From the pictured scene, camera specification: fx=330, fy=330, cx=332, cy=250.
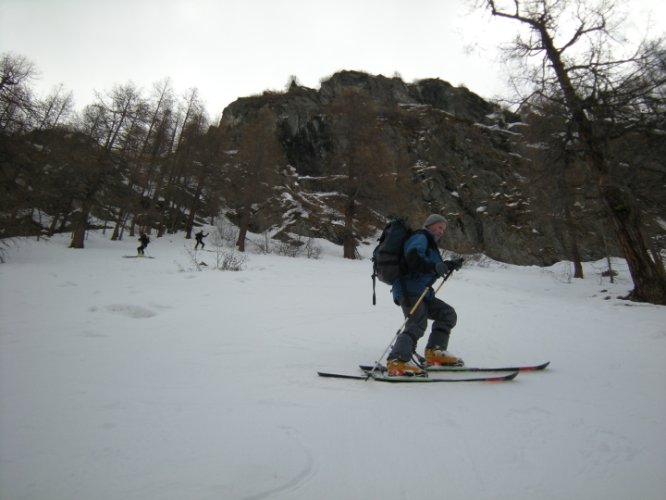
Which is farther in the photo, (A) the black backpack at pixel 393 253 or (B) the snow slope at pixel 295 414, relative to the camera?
(A) the black backpack at pixel 393 253

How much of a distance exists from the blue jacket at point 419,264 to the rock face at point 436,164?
17.5 meters

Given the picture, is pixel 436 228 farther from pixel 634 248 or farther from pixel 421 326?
pixel 634 248

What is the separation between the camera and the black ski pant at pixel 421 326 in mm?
3489

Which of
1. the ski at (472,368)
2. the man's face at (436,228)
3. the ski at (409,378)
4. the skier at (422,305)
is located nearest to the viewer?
the ski at (409,378)

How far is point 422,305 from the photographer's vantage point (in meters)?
3.73

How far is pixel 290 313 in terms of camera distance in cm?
614

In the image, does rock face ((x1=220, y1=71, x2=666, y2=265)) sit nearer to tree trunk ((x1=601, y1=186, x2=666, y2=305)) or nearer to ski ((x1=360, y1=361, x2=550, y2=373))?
tree trunk ((x1=601, y1=186, x2=666, y2=305))

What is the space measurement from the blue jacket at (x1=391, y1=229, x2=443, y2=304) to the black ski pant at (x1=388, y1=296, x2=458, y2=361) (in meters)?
0.11

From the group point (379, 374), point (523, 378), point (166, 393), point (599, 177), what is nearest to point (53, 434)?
point (166, 393)

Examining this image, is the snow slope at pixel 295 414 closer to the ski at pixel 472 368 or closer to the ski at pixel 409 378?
the ski at pixel 409 378

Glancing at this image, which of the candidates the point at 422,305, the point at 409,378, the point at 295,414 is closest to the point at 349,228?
the point at 422,305

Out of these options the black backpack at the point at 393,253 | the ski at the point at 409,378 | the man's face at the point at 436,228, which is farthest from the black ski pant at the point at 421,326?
the man's face at the point at 436,228

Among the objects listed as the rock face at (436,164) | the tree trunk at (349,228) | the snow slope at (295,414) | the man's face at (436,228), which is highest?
the rock face at (436,164)

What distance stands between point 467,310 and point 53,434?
7.09 meters
